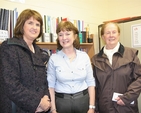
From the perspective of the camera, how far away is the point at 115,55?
1.80m

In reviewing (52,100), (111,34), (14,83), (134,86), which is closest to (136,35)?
(111,34)

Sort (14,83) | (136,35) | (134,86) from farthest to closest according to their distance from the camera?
(136,35)
(134,86)
(14,83)

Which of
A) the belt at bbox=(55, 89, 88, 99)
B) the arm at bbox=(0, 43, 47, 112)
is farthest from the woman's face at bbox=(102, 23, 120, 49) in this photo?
the arm at bbox=(0, 43, 47, 112)

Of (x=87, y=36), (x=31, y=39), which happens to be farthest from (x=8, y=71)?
(x=87, y=36)

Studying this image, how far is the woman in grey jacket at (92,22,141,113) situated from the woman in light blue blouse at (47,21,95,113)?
5.9 inches

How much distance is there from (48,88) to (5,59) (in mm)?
525

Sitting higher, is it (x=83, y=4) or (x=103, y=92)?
(x=83, y=4)

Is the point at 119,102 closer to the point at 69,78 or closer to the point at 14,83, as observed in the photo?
the point at 69,78

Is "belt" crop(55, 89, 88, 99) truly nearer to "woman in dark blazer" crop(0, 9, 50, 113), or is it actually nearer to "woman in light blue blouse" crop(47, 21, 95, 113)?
"woman in light blue blouse" crop(47, 21, 95, 113)

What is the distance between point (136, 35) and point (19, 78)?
1979 mm

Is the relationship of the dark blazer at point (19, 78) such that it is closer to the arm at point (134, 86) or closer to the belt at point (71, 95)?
the belt at point (71, 95)

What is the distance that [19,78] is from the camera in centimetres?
136

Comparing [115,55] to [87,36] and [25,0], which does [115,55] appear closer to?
[87,36]

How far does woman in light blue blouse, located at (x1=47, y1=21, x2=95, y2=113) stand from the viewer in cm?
158
